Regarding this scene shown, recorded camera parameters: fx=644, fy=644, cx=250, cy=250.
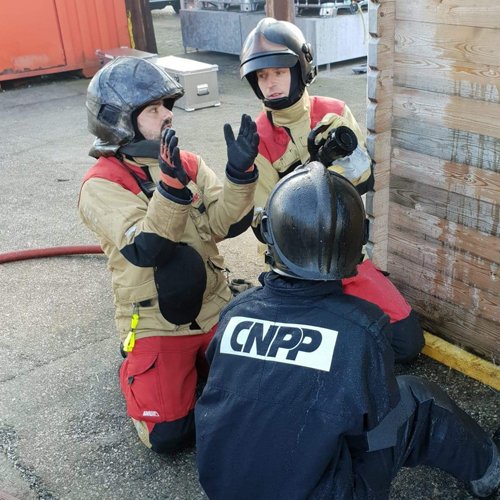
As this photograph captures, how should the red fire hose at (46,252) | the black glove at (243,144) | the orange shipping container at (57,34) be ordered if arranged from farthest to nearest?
1. the orange shipping container at (57,34)
2. the red fire hose at (46,252)
3. the black glove at (243,144)

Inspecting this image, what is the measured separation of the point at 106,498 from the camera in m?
2.81

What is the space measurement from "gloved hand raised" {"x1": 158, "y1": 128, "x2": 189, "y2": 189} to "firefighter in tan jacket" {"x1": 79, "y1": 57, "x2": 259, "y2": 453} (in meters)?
0.30

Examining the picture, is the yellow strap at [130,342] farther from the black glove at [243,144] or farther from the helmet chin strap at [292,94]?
the helmet chin strap at [292,94]

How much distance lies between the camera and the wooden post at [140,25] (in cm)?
1113

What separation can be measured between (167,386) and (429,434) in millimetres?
1264

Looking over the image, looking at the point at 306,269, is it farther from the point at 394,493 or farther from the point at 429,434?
the point at 394,493

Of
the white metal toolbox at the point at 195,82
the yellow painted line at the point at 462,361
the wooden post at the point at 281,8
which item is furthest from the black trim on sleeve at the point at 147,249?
the wooden post at the point at 281,8

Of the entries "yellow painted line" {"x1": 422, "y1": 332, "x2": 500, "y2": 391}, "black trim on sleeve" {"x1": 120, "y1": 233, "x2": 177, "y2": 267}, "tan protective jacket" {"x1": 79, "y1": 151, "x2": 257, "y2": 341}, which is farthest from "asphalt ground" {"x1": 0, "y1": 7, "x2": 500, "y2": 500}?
"black trim on sleeve" {"x1": 120, "y1": 233, "x2": 177, "y2": 267}

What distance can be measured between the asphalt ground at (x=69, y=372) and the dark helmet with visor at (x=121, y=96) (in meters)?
1.34

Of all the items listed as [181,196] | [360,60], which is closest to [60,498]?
[181,196]

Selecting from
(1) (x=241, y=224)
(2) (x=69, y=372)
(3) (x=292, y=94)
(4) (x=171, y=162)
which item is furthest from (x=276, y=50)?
(2) (x=69, y=372)

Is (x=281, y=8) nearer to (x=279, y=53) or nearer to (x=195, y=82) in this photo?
(x=195, y=82)

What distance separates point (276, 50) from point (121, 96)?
2.81 feet

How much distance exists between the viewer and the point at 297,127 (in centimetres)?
348
